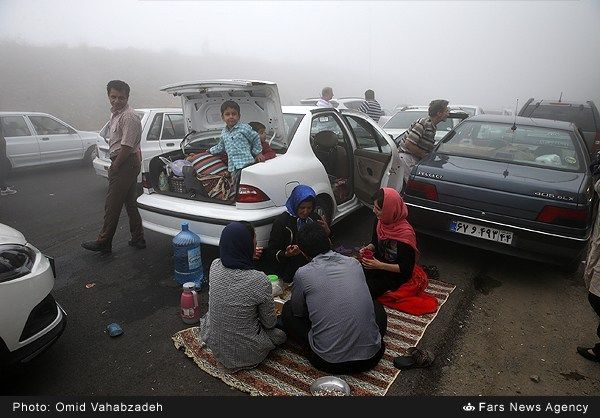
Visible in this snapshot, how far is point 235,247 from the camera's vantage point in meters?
2.35

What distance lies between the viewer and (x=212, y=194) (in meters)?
3.86

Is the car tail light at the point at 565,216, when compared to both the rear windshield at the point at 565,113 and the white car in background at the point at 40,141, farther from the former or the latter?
the white car in background at the point at 40,141

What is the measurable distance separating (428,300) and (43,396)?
2.91m

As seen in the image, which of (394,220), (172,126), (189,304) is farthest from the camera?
(172,126)

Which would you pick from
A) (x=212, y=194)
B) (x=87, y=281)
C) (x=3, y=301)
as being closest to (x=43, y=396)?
(x=3, y=301)

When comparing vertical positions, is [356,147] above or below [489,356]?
above

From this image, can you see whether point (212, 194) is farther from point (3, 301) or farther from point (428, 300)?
point (428, 300)

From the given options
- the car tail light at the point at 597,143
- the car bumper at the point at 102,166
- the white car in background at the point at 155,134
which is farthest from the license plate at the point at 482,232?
the car tail light at the point at 597,143

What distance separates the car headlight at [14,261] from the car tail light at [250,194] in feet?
5.25

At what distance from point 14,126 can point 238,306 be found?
870 centimetres

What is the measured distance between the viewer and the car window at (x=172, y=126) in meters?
6.95

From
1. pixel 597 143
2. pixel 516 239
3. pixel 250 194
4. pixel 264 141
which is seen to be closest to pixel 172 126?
pixel 264 141

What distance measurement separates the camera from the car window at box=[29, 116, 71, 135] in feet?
28.6

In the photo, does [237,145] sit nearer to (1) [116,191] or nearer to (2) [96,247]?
(1) [116,191]
